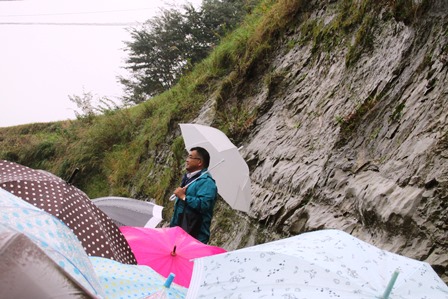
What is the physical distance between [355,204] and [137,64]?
15462 millimetres

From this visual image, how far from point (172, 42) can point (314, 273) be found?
1591 cm

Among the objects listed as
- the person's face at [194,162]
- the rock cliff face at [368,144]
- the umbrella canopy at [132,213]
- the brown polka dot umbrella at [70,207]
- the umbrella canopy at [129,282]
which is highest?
the brown polka dot umbrella at [70,207]

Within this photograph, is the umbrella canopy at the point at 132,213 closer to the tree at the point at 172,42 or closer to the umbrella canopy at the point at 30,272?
the umbrella canopy at the point at 30,272

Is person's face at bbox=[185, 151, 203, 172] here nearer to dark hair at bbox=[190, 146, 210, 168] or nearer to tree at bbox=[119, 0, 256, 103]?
dark hair at bbox=[190, 146, 210, 168]

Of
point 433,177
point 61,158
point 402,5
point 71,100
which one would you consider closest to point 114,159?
point 61,158

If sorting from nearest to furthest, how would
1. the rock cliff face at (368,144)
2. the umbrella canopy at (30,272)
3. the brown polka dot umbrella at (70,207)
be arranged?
the umbrella canopy at (30,272) → the brown polka dot umbrella at (70,207) → the rock cliff face at (368,144)

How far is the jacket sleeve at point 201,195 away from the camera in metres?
4.59

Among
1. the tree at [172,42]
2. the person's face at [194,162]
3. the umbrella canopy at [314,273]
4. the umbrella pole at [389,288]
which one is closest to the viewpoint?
the umbrella pole at [389,288]

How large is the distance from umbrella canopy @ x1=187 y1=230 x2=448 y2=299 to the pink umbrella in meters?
0.88

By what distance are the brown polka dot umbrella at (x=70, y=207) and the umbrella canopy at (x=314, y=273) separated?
647 millimetres

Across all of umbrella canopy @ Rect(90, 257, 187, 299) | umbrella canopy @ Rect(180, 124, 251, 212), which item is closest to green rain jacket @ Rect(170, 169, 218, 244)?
umbrella canopy @ Rect(180, 124, 251, 212)

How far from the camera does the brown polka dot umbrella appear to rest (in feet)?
8.98

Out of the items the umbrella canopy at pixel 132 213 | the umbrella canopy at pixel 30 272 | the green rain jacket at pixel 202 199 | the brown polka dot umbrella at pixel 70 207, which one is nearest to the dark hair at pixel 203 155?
the green rain jacket at pixel 202 199

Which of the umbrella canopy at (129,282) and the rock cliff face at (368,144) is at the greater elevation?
the umbrella canopy at (129,282)
